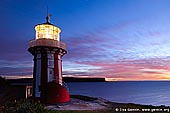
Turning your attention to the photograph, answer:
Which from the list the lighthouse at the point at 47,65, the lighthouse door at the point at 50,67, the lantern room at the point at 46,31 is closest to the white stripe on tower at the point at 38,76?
the lighthouse at the point at 47,65

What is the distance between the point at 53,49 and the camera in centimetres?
1731

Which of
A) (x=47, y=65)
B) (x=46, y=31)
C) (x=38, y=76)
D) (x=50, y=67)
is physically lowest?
(x=38, y=76)

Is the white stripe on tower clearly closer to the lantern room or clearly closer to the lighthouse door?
the lighthouse door

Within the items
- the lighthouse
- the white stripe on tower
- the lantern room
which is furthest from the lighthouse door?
the lantern room

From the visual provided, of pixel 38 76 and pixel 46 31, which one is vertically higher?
pixel 46 31

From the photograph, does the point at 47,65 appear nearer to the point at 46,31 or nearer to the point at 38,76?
the point at 38,76

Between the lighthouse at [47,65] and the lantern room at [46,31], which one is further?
→ the lantern room at [46,31]

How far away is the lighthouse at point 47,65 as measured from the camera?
16609mm

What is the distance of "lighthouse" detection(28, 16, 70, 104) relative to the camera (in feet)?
54.5

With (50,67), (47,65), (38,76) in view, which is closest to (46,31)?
(47,65)

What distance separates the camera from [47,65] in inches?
683

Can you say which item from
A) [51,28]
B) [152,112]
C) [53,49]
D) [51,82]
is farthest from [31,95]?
[152,112]

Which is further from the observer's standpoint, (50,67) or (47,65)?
(50,67)

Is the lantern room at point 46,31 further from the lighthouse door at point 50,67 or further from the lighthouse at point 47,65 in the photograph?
the lighthouse door at point 50,67
